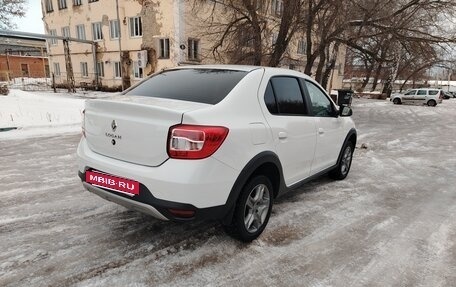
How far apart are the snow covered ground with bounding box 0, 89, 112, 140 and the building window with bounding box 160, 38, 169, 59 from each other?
962 cm

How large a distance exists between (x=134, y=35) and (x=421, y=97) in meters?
24.4

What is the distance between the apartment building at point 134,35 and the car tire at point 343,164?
1213 centimetres

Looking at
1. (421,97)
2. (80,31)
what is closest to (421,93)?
(421,97)

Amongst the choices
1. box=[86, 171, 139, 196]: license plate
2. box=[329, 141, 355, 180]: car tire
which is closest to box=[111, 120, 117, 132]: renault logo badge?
box=[86, 171, 139, 196]: license plate

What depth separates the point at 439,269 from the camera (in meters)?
3.13

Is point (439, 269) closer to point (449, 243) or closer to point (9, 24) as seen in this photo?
point (449, 243)

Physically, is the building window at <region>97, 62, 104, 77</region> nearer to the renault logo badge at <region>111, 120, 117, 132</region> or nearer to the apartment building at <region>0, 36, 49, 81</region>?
the renault logo badge at <region>111, 120, 117, 132</region>

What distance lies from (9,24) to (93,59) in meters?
6.20

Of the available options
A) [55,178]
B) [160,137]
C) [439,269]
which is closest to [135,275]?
[160,137]

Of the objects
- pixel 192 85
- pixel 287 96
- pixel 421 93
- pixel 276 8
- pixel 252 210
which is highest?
pixel 276 8

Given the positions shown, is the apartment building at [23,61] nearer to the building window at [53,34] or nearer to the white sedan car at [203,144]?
the building window at [53,34]

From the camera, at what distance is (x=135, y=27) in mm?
23422

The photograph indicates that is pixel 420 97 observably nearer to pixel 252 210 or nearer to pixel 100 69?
pixel 100 69

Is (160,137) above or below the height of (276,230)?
above
